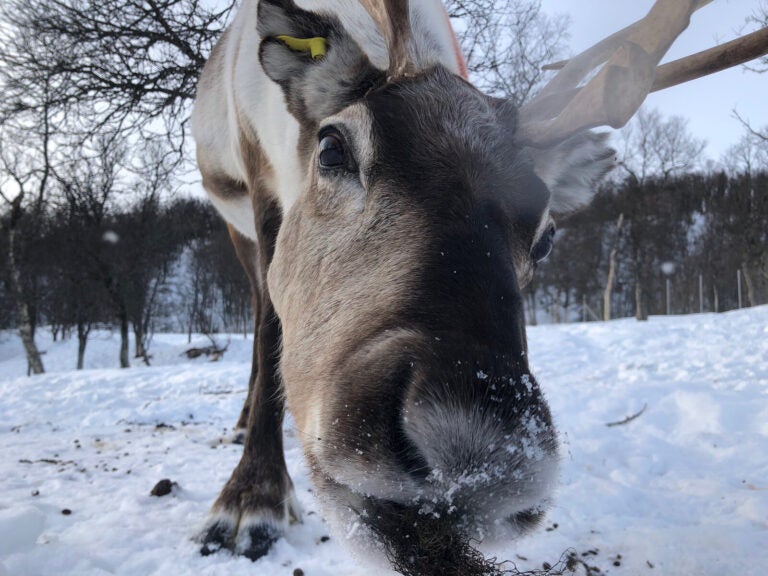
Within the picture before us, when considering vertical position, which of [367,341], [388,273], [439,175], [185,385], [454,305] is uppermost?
[439,175]

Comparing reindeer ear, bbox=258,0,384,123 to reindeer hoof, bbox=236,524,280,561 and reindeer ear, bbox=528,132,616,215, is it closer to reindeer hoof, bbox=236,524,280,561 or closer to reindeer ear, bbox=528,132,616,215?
reindeer ear, bbox=528,132,616,215

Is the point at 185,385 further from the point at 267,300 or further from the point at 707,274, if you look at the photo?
the point at 707,274

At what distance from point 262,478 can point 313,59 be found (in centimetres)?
230

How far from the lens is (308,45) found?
2.32 metres

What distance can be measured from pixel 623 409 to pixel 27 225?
21205 millimetres

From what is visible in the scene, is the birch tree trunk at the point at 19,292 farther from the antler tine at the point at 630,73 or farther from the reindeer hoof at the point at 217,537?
the antler tine at the point at 630,73

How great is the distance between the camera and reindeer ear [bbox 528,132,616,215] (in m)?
2.53

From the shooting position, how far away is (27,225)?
61.9ft

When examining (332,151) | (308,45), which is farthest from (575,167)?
(308,45)

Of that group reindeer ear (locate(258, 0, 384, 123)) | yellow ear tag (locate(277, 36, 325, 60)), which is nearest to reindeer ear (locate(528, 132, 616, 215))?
reindeer ear (locate(258, 0, 384, 123))

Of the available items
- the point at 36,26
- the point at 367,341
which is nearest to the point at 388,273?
the point at 367,341

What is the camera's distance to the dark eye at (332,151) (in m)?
2.05

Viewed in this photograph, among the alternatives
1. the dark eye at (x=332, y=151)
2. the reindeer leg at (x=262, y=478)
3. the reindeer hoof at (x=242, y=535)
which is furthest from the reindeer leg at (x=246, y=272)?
the dark eye at (x=332, y=151)

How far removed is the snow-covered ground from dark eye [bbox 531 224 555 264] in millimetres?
932
